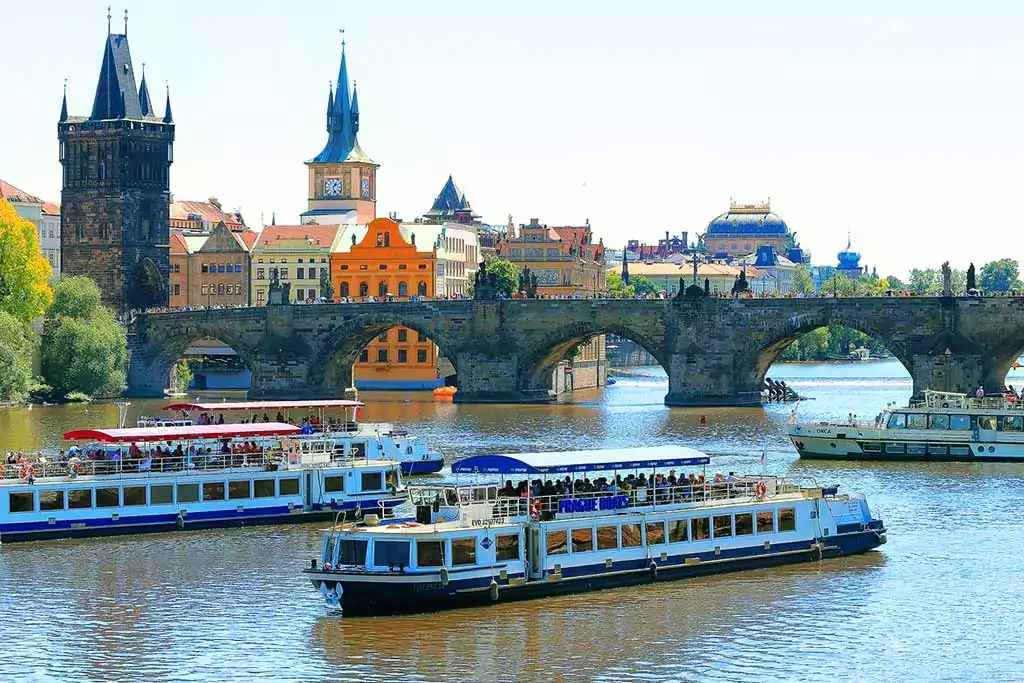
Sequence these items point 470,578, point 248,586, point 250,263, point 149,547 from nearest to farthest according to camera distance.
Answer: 1. point 470,578
2. point 248,586
3. point 149,547
4. point 250,263

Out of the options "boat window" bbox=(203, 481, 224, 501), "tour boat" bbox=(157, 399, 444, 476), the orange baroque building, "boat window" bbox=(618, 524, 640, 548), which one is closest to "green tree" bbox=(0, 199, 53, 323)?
the orange baroque building

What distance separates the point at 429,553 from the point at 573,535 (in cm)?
432

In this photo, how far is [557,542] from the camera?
54.6 metres

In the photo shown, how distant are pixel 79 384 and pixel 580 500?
279 ft

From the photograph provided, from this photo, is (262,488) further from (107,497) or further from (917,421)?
(917,421)

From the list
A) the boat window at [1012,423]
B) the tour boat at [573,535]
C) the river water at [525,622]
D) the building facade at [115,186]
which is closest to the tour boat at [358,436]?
the river water at [525,622]

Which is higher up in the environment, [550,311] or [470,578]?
[550,311]

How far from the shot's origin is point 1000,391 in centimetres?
12588

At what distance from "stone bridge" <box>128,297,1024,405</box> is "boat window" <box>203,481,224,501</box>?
223 feet

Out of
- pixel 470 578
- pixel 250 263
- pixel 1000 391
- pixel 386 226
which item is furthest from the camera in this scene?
pixel 250 263

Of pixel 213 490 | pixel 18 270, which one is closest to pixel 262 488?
pixel 213 490

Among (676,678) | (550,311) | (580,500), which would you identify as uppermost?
(550,311)

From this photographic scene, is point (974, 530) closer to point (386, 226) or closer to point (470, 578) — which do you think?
point (470, 578)

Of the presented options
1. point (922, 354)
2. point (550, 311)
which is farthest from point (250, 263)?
point (922, 354)
